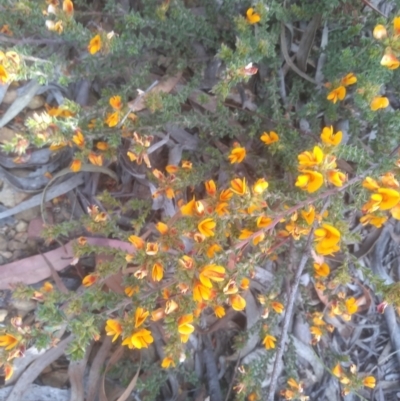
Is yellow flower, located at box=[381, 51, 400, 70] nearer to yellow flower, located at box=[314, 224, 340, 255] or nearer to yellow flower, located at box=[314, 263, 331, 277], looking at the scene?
yellow flower, located at box=[314, 224, 340, 255]

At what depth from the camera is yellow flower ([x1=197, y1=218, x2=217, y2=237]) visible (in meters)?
1.83

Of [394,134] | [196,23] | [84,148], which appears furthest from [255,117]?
[84,148]

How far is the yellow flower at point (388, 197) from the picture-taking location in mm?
1654

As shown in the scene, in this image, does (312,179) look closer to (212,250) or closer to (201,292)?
(212,250)

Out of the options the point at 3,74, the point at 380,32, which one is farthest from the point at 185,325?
the point at 380,32

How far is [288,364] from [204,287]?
4.16 feet

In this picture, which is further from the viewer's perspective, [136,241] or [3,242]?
[3,242]

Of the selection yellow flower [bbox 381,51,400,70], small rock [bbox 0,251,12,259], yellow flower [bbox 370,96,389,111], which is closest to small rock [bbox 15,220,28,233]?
small rock [bbox 0,251,12,259]

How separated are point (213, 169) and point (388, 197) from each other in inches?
56.9

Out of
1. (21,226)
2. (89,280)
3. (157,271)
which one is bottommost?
(21,226)

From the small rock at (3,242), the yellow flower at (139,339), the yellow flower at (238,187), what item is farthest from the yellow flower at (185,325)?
the small rock at (3,242)

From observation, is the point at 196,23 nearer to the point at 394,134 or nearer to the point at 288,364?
the point at 394,134

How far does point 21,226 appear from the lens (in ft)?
10.0

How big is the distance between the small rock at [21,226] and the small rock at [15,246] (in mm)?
79
